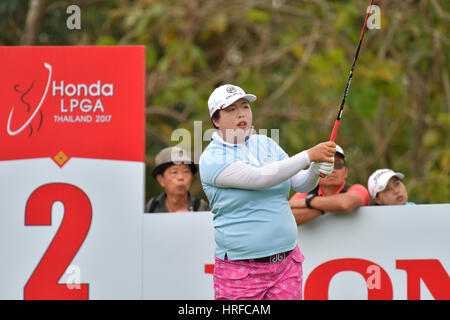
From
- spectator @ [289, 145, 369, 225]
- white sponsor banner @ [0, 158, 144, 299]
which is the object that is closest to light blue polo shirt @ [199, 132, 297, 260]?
spectator @ [289, 145, 369, 225]

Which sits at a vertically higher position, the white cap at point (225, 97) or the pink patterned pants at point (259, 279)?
the white cap at point (225, 97)

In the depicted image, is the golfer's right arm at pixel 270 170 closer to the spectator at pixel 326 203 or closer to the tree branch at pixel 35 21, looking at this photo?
the spectator at pixel 326 203

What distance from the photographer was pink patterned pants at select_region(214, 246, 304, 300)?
11.4ft

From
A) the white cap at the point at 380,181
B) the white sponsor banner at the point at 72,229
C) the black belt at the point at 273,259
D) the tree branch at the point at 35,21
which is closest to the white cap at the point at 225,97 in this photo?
the black belt at the point at 273,259

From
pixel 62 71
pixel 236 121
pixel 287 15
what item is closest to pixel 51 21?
pixel 287 15

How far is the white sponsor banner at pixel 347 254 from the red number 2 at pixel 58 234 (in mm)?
414

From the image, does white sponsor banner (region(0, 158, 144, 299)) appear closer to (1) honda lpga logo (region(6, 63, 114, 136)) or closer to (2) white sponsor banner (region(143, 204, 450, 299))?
(2) white sponsor banner (region(143, 204, 450, 299))

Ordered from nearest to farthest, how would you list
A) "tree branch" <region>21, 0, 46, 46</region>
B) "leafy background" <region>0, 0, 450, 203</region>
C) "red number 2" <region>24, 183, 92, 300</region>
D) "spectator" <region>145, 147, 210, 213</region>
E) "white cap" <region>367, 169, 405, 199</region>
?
1. "red number 2" <region>24, 183, 92, 300</region>
2. "white cap" <region>367, 169, 405, 199</region>
3. "spectator" <region>145, 147, 210, 213</region>
4. "leafy background" <region>0, 0, 450, 203</region>
5. "tree branch" <region>21, 0, 46, 46</region>

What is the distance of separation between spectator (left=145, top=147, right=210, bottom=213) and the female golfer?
161cm

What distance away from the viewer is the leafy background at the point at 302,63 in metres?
8.54

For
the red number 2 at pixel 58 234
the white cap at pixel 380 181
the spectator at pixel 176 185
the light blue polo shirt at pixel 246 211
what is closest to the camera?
the light blue polo shirt at pixel 246 211

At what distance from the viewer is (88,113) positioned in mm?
4699

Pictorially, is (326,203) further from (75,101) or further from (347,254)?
(75,101)

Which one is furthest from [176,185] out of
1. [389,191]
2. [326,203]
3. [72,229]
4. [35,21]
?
[35,21]
